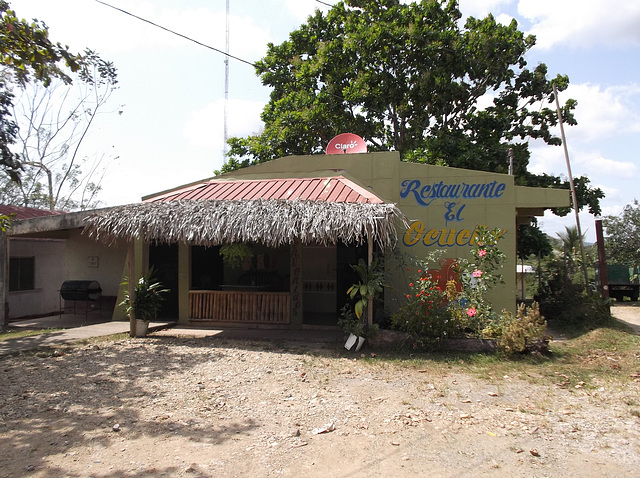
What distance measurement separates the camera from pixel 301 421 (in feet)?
16.0

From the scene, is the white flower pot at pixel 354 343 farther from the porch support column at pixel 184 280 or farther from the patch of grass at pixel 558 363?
the porch support column at pixel 184 280

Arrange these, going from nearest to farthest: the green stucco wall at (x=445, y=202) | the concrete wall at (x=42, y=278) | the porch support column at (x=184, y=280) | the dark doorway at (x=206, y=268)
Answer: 1. the green stucco wall at (x=445, y=202)
2. the porch support column at (x=184, y=280)
3. the dark doorway at (x=206, y=268)
4. the concrete wall at (x=42, y=278)

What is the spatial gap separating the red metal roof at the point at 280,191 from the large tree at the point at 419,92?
6.98 m

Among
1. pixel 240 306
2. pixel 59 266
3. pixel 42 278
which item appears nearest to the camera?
pixel 240 306

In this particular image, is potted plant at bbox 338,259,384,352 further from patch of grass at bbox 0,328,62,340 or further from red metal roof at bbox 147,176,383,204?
patch of grass at bbox 0,328,62,340

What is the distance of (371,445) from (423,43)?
51.8ft

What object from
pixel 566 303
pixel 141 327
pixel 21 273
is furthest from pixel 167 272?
pixel 566 303

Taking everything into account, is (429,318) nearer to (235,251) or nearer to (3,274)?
(235,251)

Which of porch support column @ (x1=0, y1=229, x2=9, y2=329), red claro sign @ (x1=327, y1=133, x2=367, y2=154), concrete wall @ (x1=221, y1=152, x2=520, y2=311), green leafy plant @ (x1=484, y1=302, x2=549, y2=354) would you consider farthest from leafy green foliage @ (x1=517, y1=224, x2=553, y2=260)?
porch support column @ (x1=0, y1=229, x2=9, y2=329)

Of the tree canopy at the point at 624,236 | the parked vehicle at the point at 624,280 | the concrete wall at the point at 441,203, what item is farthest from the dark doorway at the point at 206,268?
the tree canopy at the point at 624,236

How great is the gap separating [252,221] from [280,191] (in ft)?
5.36

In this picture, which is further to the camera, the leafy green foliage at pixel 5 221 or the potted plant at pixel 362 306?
the potted plant at pixel 362 306

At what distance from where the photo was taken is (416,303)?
7.87m

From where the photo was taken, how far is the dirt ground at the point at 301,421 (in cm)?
383
